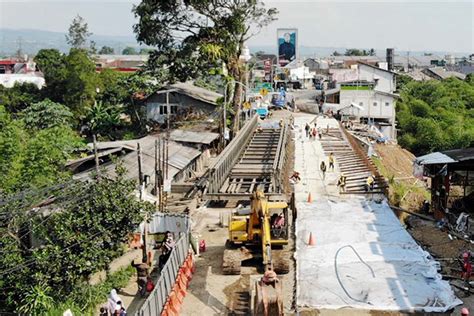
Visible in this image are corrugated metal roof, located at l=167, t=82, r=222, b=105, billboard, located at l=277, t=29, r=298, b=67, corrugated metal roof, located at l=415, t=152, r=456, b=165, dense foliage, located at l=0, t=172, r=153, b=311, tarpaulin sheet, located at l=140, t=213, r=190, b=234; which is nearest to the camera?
dense foliage, located at l=0, t=172, r=153, b=311

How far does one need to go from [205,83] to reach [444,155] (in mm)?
38691

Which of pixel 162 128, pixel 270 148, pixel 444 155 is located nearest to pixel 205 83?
pixel 162 128

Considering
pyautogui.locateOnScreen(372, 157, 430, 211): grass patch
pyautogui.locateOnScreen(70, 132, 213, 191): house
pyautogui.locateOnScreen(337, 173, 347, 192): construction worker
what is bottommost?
pyautogui.locateOnScreen(372, 157, 430, 211): grass patch

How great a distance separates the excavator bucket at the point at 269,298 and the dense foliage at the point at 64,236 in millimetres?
5001

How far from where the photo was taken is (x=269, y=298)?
12.5 meters

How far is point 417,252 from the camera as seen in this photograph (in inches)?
672

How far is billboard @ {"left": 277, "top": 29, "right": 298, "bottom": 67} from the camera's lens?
6969 cm

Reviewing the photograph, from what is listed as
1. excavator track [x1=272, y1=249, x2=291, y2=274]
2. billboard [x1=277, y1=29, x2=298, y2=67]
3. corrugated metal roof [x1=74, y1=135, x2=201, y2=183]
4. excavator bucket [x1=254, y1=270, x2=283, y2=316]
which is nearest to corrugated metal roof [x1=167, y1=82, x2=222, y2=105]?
corrugated metal roof [x1=74, y1=135, x2=201, y2=183]

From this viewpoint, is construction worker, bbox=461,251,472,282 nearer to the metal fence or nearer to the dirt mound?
the metal fence

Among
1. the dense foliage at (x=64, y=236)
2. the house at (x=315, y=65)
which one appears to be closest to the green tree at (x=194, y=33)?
the dense foliage at (x=64, y=236)

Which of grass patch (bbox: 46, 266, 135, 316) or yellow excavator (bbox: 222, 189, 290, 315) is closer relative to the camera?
grass patch (bbox: 46, 266, 135, 316)

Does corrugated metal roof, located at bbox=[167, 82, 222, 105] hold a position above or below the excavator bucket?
above

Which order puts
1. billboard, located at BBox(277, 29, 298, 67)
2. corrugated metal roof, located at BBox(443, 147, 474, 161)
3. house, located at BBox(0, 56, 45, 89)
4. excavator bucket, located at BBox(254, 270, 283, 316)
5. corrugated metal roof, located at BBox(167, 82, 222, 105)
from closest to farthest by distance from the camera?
excavator bucket, located at BBox(254, 270, 283, 316), corrugated metal roof, located at BBox(443, 147, 474, 161), corrugated metal roof, located at BBox(167, 82, 222, 105), house, located at BBox(0, 56, 45, 89), billboard, located at BBox(277, 29, 298, 67)

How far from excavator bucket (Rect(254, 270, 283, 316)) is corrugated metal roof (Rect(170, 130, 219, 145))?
Answer: 21.8 meters
